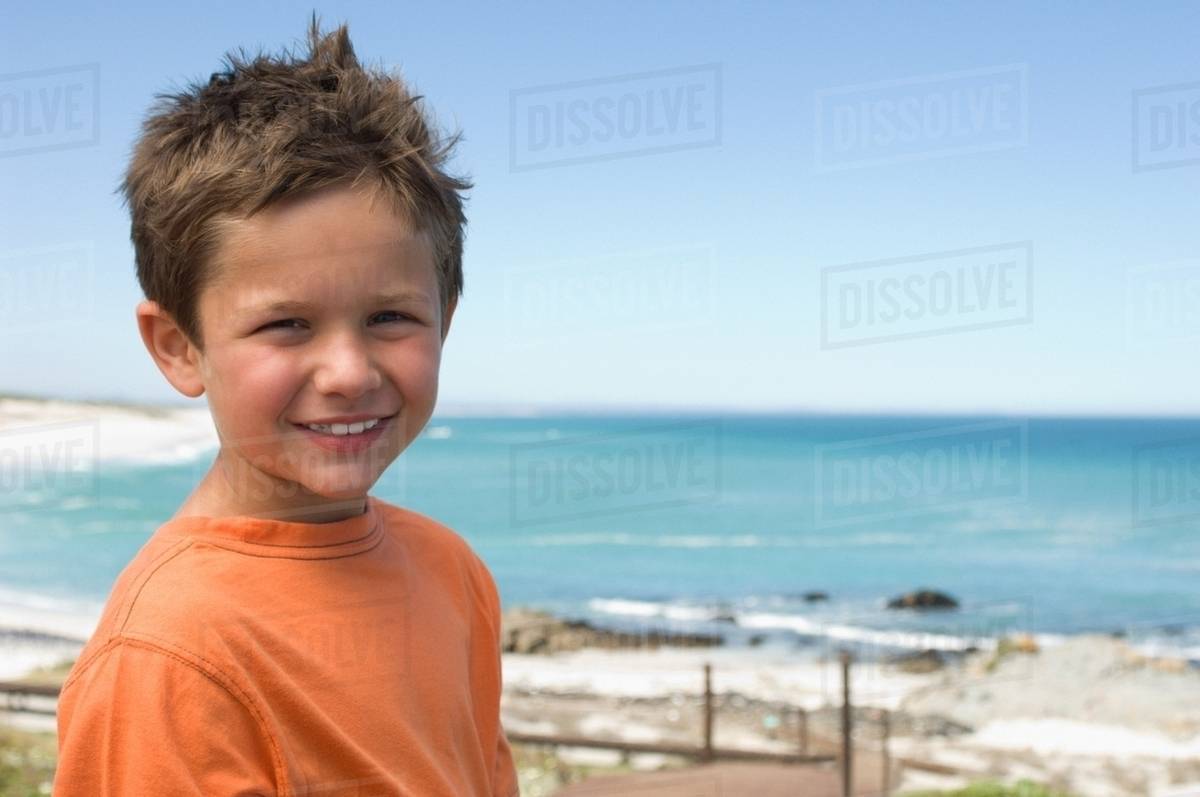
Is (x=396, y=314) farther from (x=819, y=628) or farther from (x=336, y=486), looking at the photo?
(x=819, y=628)

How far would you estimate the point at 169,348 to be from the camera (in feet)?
3.79

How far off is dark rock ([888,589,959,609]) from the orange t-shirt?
66.9 feet

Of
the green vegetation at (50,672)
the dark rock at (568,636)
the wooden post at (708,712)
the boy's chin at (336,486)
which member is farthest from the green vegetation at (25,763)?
the dark rock at (568,636)

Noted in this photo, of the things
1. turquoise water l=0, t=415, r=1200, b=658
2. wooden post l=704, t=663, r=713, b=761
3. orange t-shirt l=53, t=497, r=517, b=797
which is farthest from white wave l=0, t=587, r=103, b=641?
orange t-shirt l=53, t=497, r=517, b=797

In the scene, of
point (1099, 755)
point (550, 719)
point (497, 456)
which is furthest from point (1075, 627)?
point (497, 456)

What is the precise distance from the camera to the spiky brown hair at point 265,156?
1064mm

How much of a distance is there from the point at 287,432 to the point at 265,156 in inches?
11.1

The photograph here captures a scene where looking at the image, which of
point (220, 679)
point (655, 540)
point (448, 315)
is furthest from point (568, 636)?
point (220, 679)

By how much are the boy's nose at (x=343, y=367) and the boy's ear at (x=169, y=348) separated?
6.5 inches

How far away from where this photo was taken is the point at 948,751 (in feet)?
33.3

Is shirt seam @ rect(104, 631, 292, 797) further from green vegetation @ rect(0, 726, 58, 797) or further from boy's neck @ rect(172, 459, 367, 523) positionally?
green vegetation @ rect(0, 726, 58, 797)

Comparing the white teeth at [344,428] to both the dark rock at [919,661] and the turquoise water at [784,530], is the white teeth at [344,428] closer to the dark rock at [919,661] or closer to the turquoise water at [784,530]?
the turquoise water at [784,530]

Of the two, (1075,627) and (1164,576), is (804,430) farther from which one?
(1075,627)

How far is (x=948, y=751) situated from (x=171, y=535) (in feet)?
34.0
